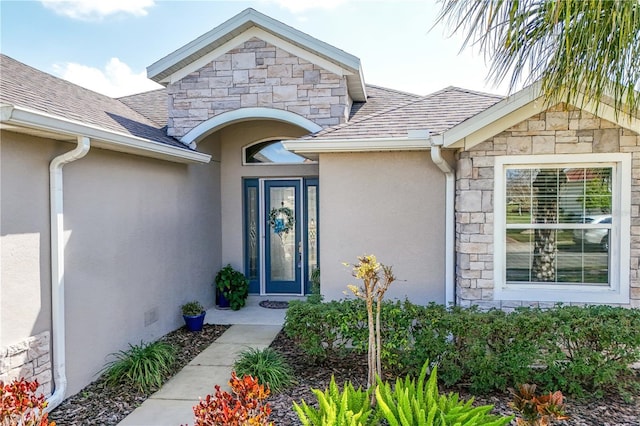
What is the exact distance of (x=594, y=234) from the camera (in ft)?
18.9

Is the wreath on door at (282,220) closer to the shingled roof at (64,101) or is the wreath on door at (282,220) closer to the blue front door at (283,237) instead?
the blue front door at (283,237)

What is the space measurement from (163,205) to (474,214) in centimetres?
507

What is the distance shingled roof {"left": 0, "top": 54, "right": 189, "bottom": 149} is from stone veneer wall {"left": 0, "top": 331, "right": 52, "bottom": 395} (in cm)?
248

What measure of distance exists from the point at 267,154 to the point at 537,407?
781 cm

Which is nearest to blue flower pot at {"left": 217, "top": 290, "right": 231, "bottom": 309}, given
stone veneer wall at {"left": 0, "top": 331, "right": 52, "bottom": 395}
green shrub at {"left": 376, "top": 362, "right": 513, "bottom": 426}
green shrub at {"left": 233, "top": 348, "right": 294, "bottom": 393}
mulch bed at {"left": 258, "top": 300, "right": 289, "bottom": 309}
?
mulch bed at {"left": 258, "top": 300, "right": 289, "bottom": 309}

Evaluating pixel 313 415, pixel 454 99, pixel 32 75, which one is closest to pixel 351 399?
pixel 313 415

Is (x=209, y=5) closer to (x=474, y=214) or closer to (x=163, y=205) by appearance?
(x=163, y=205)

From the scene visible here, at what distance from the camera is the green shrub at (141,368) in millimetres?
5418

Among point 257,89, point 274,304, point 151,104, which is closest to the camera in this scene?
point 257,89

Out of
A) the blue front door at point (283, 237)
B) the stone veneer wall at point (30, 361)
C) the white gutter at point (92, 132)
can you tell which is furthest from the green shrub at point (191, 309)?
the stone veneer wall at point (30, 361)

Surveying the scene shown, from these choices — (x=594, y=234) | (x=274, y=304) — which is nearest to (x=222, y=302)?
(x=274, y=304)

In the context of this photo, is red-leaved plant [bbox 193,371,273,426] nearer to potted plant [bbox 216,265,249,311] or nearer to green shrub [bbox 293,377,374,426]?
green shrub [bbox 293,377,374,426]

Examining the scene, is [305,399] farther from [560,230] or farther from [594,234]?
[594,234]

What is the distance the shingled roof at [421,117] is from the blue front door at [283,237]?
3183mm
